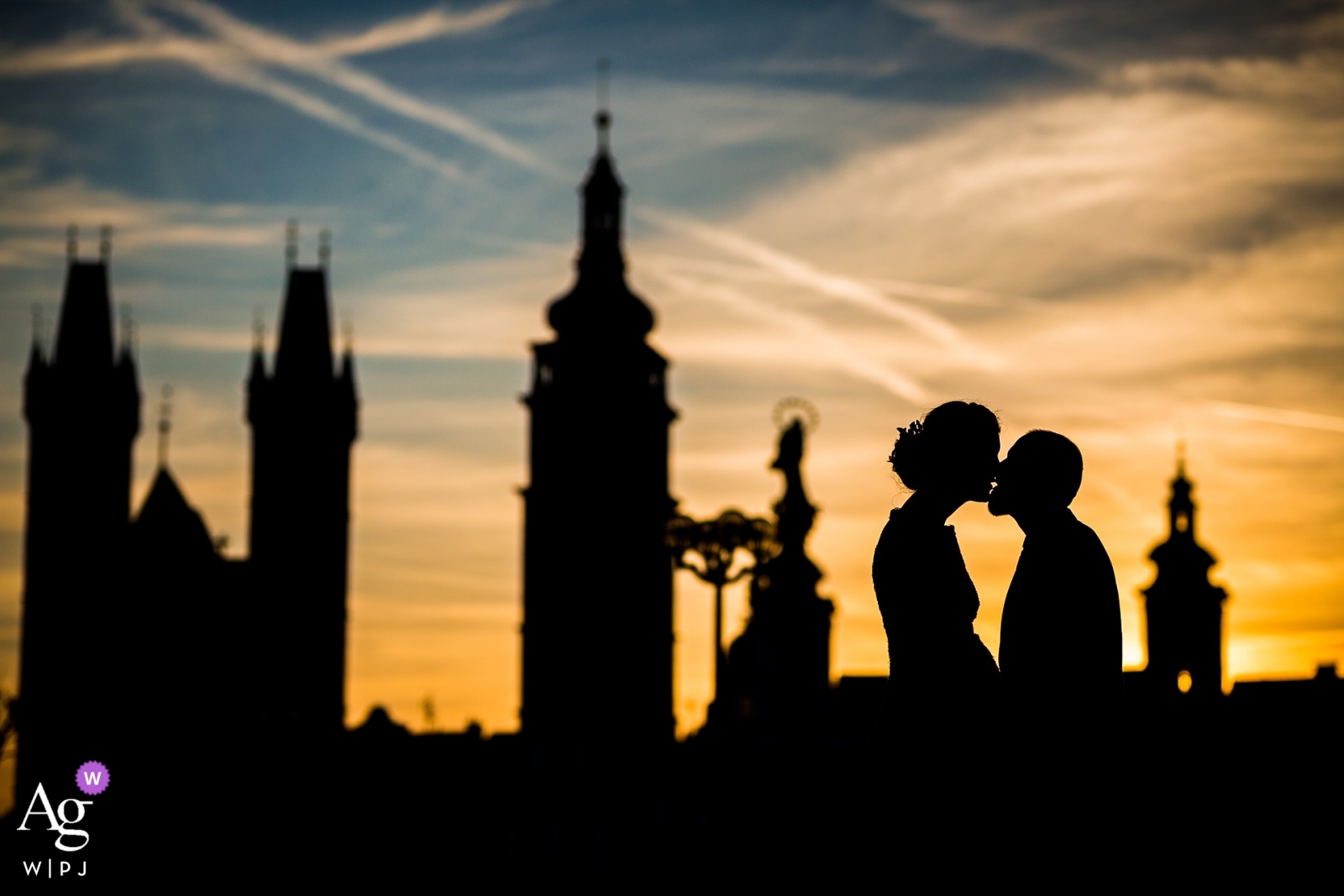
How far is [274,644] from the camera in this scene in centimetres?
14775

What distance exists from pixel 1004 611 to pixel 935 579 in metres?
0.29

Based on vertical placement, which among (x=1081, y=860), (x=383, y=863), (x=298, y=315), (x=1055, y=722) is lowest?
(x=383, y=863)

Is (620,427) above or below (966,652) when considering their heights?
above

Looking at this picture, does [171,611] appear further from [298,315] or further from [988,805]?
[988,805]

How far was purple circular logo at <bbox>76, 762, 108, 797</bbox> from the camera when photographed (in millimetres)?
88938

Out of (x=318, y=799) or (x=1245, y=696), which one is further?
(x=318, y=799)

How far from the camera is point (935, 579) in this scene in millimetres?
7516

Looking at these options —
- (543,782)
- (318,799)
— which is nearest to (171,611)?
(318,799)

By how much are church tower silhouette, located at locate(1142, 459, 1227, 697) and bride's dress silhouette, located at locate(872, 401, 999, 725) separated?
122 m

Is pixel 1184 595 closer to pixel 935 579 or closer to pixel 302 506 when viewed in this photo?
pixel 302 506

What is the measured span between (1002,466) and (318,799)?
2920 inches

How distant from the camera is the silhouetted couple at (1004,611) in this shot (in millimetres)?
7238

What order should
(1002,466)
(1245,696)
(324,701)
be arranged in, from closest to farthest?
(1002,466) < (1245,696) < (324,701)

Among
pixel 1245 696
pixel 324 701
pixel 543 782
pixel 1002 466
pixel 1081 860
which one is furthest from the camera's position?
pixel 324 701
